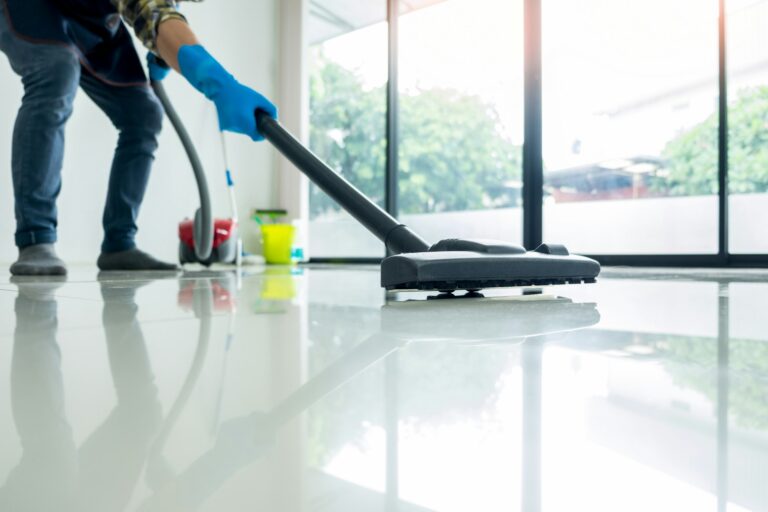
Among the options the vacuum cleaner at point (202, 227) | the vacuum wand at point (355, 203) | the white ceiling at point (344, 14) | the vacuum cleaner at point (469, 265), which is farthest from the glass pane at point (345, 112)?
the vacuum cleaner at point (469, 265)

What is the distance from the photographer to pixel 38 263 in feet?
5.32

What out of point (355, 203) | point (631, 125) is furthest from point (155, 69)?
point (631, 125)

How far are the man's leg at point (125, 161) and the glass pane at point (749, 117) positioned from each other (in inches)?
101

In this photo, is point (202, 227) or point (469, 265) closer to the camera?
point (469, 265)

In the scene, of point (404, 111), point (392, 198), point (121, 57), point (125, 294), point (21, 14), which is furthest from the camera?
point (404, 111)

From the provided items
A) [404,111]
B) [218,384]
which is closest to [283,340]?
[218,384]

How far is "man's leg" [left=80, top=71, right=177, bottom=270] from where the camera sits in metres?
2.00

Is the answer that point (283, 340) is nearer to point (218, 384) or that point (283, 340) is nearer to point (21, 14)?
point (218, 384)

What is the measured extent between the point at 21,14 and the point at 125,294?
1232 mm

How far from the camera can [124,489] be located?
17 centimetres

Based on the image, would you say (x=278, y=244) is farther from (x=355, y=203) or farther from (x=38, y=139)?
(x=355, y=203)

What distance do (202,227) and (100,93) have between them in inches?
22.0

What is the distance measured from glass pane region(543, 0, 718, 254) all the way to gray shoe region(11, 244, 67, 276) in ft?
8.48

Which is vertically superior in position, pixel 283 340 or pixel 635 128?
pixel 635 128
